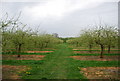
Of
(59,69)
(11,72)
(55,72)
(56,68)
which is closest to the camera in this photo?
(11,72)

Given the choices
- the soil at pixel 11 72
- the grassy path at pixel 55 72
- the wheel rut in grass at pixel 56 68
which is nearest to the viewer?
the soil at pixel 11 72

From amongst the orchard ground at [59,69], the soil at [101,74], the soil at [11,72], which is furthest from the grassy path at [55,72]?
the soil at [11,72]

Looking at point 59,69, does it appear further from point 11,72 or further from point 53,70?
point 11,72

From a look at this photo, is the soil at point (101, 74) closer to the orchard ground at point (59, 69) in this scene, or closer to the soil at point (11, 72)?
the orchard ground at point (59, 69)

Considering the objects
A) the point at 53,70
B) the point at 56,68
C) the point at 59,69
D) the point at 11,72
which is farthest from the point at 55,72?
the point at 11,72

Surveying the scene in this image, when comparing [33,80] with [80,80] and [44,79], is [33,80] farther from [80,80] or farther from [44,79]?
[80,80]

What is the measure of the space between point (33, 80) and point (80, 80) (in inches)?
106

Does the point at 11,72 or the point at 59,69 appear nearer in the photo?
the point at 11,72

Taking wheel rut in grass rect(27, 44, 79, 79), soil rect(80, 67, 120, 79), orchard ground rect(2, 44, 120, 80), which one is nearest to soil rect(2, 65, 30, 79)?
orchard ground rect(2, 44, 120, 80)

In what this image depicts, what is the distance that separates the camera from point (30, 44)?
1758 cm

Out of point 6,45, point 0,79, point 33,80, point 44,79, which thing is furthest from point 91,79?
point 6,45

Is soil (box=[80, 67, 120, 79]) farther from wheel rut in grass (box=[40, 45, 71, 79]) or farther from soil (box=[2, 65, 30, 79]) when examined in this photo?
soil (box=[2, 65, 30, 79])

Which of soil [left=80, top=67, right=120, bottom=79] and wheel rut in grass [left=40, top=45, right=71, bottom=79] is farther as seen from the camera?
wheel rut in grass [left=40, top=45, right=71, bottom=79]

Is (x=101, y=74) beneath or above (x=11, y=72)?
beneath
